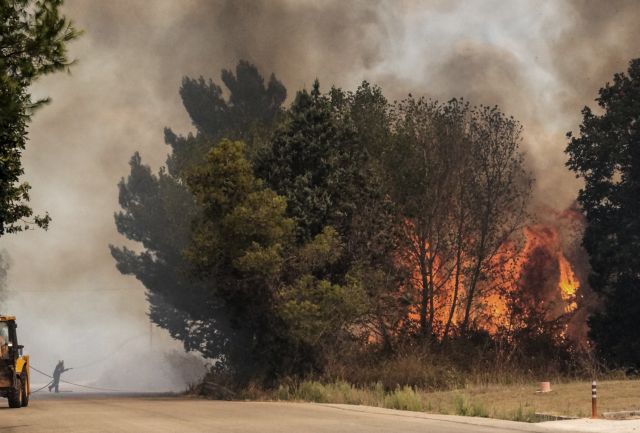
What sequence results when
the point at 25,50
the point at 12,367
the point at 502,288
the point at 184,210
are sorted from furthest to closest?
1. the point at 184,210
2. the point at 502,288
3. the point at 12,367
4. the point at 25,50

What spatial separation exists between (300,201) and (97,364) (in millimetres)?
104090

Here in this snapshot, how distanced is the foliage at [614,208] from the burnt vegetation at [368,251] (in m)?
0.46

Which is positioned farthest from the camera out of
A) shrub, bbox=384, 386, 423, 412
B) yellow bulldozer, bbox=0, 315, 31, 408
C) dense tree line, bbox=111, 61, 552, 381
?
dense tree line, bbox=111, 61, 552, 381

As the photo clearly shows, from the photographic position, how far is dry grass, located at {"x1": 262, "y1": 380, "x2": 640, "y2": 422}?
27.2 metres

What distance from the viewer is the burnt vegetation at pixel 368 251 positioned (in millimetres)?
42688

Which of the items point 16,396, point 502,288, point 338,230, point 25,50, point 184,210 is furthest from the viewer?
point 184,210

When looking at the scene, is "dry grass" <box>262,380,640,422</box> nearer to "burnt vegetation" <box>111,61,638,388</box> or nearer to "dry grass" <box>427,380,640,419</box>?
"dry grass" <box>427,380,640,419</box>

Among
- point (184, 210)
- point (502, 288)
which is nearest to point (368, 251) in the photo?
point (502, 288)

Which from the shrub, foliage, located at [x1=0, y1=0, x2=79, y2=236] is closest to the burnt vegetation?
the shrub

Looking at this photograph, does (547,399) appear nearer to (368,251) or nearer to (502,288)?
(368,251)

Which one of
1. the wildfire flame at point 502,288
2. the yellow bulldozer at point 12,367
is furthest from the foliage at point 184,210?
the yellow bulldozer at point 12,367

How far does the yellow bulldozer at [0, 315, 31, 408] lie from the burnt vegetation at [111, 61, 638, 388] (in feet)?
34.5

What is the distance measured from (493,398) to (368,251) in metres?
13.1

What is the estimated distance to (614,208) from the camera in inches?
2179
